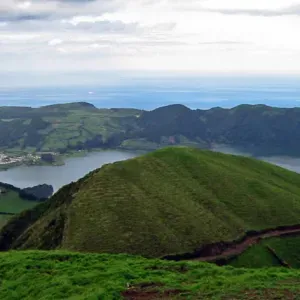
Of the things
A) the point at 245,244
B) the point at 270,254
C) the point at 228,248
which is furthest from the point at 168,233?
the point at 270,254

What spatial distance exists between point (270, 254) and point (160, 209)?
10.5 m

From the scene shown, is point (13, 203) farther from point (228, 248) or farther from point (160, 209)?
point (228, 248)

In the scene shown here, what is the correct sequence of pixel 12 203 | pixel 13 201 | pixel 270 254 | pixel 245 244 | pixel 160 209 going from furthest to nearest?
pixel 13 201 → pixel 12 203 → pixel 160 209 → pixel 245 244 → pixel 270 254

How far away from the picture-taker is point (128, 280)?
2472 cm

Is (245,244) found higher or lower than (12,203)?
higher

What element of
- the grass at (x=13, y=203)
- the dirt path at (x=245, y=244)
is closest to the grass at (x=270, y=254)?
the dirt path at (x=245, y=244)

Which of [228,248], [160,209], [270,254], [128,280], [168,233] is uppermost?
[128,280]

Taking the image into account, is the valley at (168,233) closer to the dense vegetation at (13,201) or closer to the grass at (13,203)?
the dense vegetation at (13,201)

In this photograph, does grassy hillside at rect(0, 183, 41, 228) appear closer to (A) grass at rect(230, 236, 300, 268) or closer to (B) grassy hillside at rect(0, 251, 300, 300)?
(A) grass at rect(230, 236, 300, 268)

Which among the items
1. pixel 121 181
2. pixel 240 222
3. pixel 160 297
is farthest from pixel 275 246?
pixel 160 297

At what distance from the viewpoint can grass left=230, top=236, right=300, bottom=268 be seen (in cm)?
4147

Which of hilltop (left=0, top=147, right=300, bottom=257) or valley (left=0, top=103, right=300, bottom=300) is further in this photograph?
hilltop (left=0, top=147, right=300, bottom=257)

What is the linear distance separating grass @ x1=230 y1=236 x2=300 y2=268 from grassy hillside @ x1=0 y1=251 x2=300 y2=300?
13.9 m

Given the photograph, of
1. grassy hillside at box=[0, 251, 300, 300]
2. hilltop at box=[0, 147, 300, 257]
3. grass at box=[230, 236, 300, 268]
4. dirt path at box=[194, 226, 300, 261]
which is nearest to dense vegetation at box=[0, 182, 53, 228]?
hilltop at box=[0, 147, 300, 257]
